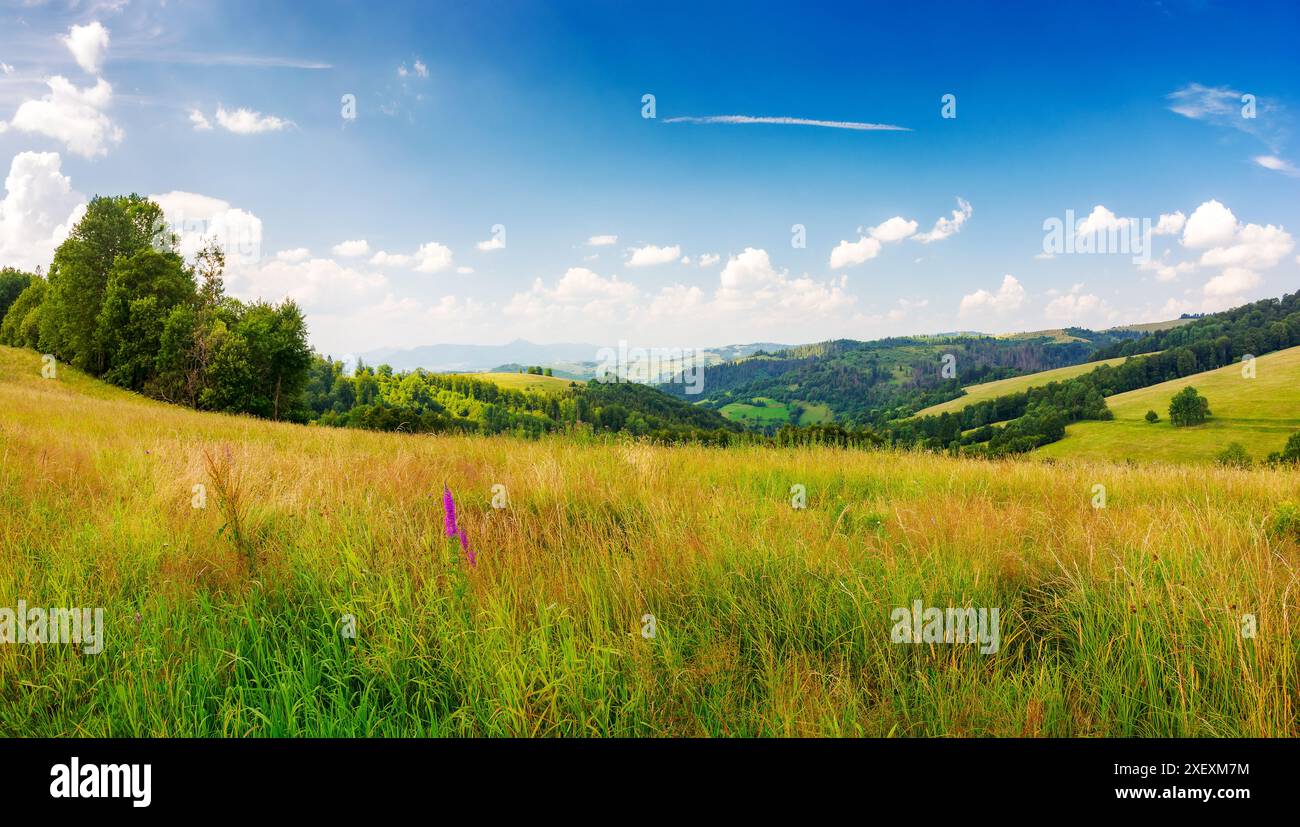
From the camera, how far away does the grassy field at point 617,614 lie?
2.12 meters

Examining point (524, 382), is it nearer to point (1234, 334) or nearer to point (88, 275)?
point (88, 275)

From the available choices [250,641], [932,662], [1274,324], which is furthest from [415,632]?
[1274,324]

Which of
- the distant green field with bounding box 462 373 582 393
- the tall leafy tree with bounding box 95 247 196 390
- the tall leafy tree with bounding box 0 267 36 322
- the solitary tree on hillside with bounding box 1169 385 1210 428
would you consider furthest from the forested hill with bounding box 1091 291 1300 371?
the tall leafy tree with bounding box 0 267 36 322

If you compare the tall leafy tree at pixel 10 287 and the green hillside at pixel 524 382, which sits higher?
the tall leafy tree at pixel 10 287

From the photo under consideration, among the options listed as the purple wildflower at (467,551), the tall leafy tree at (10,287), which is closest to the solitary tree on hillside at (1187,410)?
the purple wildflower at (467,551)

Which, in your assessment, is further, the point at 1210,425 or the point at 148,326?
the point at 1210,425

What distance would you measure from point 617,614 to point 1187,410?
129524 mm

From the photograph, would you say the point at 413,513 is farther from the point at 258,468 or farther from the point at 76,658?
the point at 258,468

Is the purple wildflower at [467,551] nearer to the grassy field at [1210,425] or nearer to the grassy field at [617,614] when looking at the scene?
the grassy field at [617,614]

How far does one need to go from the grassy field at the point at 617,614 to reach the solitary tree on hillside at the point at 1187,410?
124 meters

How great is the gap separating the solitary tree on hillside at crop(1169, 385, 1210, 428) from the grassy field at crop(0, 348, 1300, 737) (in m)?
124

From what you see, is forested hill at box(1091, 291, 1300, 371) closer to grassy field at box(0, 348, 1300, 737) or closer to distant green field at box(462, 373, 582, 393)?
distant green field at box(462, 373, 582, 393)

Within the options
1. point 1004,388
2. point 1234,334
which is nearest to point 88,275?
point 1004,388

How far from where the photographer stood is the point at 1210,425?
3676 inches
